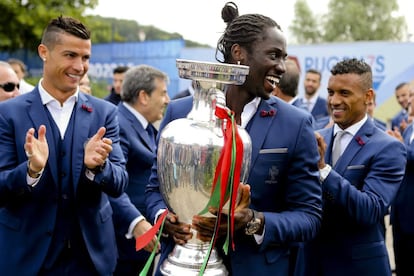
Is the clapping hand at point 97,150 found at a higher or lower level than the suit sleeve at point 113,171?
higher

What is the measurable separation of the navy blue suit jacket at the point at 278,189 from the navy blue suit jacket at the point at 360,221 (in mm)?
659

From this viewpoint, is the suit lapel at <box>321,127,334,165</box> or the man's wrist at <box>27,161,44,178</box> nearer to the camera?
the man's wrist at <box>27,161,44,178</box>

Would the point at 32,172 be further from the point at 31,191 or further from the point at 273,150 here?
the point at 273,150

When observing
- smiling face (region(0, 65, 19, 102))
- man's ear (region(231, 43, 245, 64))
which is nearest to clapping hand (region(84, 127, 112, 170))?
man's ear (region(231, 43, 245, 64))

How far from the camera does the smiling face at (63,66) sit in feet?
10.1

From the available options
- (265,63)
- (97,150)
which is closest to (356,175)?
(265,63)

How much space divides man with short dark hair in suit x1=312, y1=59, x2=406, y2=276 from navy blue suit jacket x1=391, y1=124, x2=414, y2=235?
175cm

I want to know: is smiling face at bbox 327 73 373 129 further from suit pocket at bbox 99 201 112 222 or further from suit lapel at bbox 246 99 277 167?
suit pocket at bbox 99 201 112 222

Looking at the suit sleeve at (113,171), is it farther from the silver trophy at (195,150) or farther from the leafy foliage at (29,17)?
the leafy foliage at (29,17)


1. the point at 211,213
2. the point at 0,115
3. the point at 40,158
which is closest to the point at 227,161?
the point at 211,213

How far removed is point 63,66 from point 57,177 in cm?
60

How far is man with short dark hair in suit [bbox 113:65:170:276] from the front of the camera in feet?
14.3

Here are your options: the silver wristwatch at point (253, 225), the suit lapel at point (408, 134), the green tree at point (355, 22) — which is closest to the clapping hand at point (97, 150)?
the silver wristwatch at point (253, 225)

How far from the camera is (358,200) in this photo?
3021mm
